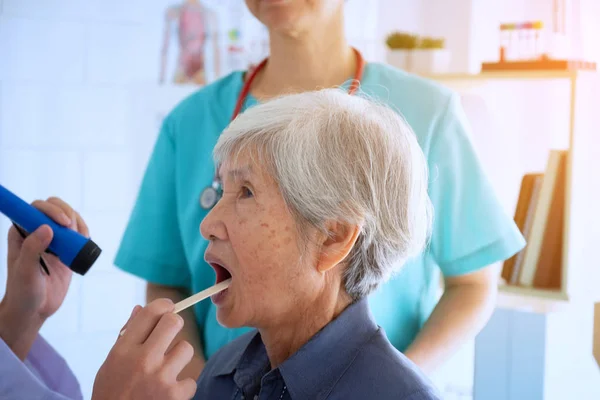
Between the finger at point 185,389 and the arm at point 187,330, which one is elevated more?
the finger at point 185,389

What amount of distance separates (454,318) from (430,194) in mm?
222

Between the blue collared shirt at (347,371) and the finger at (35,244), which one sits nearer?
the blue collared shirt at (347,371)

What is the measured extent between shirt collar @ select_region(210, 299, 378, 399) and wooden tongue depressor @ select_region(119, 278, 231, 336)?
14 cm

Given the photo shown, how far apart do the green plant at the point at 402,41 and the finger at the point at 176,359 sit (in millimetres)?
1630

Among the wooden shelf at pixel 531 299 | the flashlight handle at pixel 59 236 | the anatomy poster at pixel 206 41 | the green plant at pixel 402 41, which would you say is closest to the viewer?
the flashlight handle at pixel 59 236

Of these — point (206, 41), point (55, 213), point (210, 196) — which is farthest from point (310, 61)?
point (206, 41)

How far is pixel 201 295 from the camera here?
103 centimetres

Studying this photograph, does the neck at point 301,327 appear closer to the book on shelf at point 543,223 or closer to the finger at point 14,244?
the finger at point 14,244

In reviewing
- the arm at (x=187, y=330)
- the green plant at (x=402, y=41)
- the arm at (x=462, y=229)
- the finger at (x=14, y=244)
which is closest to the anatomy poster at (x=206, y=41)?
the green plant at (x=402, y=41)

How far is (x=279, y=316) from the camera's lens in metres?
1.07

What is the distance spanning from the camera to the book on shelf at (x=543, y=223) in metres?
1.93

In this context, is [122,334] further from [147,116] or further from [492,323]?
[147,116]

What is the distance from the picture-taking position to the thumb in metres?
1.22

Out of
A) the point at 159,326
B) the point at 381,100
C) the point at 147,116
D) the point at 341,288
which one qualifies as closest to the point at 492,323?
the point at 381,100
